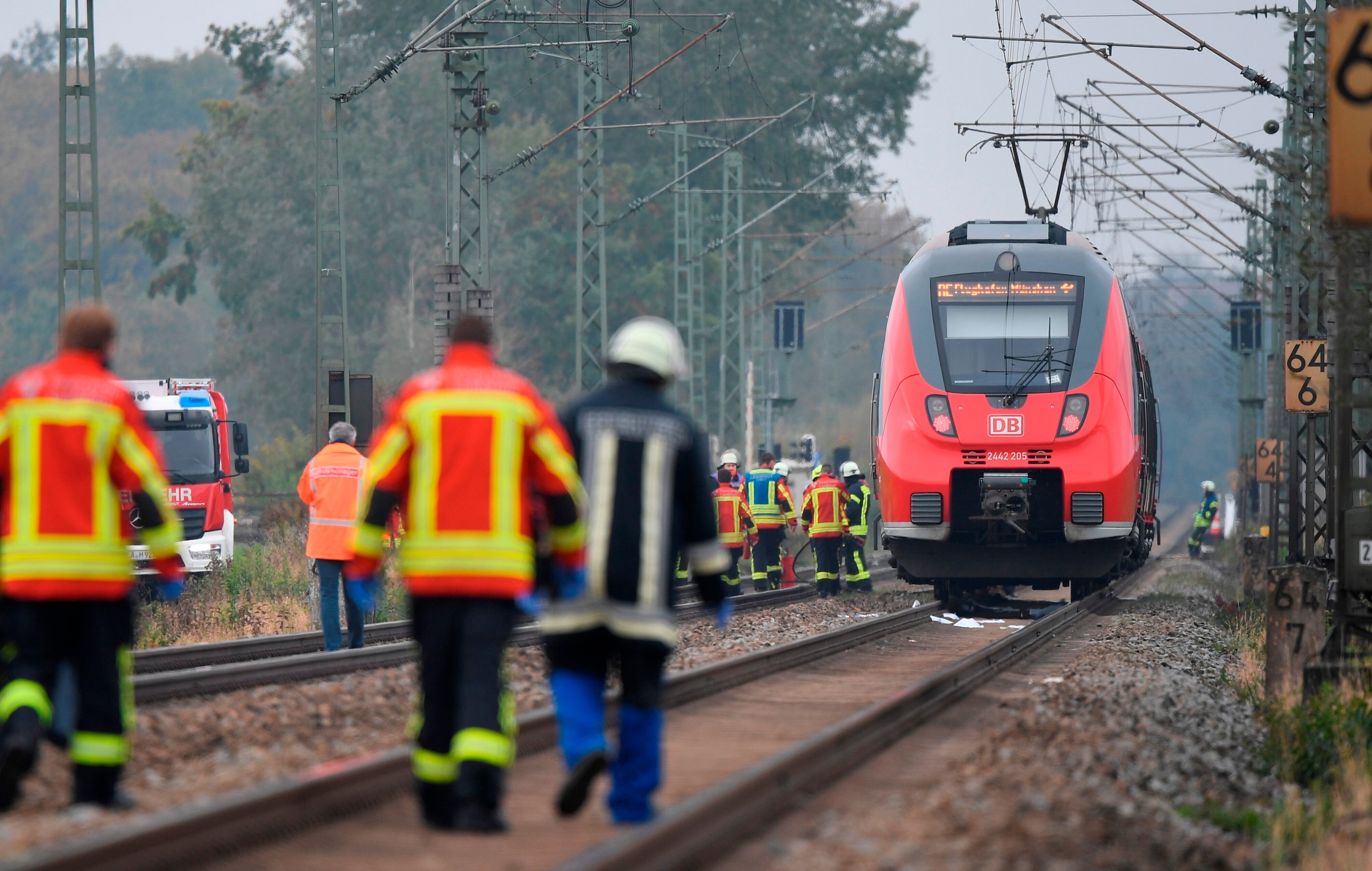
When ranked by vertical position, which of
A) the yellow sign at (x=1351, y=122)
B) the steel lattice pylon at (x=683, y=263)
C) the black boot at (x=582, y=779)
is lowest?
the black boot at (x=582, y=779)

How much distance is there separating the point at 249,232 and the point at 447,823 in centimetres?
5227

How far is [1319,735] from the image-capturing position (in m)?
9.45

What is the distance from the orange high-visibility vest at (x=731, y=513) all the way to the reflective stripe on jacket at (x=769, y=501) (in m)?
0.80

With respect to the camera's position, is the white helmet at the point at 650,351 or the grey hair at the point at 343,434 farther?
the grey hair at the point at 343,434

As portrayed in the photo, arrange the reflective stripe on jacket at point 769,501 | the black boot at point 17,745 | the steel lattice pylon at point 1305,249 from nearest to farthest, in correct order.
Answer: the black boot at point 17,745
the steel lattice pylon at point 1305,249
the reflective stripe on jacket at point 769,501

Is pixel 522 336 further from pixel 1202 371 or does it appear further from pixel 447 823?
pixel 1202 371

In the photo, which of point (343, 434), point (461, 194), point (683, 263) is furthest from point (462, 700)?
point (683, 263)

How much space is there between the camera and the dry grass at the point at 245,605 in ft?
56.3

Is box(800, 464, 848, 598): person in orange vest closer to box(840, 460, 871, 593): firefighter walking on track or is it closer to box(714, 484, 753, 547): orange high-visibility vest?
box(840, 460, 871, 593): firefighter walking on track

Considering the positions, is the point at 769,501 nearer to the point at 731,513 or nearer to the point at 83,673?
the point at 731,513

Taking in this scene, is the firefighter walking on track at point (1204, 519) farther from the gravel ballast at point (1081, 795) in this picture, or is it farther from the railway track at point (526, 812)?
the railway track at point (526, 812)

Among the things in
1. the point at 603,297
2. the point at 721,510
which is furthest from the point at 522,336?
the point at 721,510

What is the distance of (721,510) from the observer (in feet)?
76.4

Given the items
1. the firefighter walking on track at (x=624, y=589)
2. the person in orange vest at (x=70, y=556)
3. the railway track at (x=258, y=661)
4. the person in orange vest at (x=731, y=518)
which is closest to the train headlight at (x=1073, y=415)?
the railway track at (x=258, y=661)
